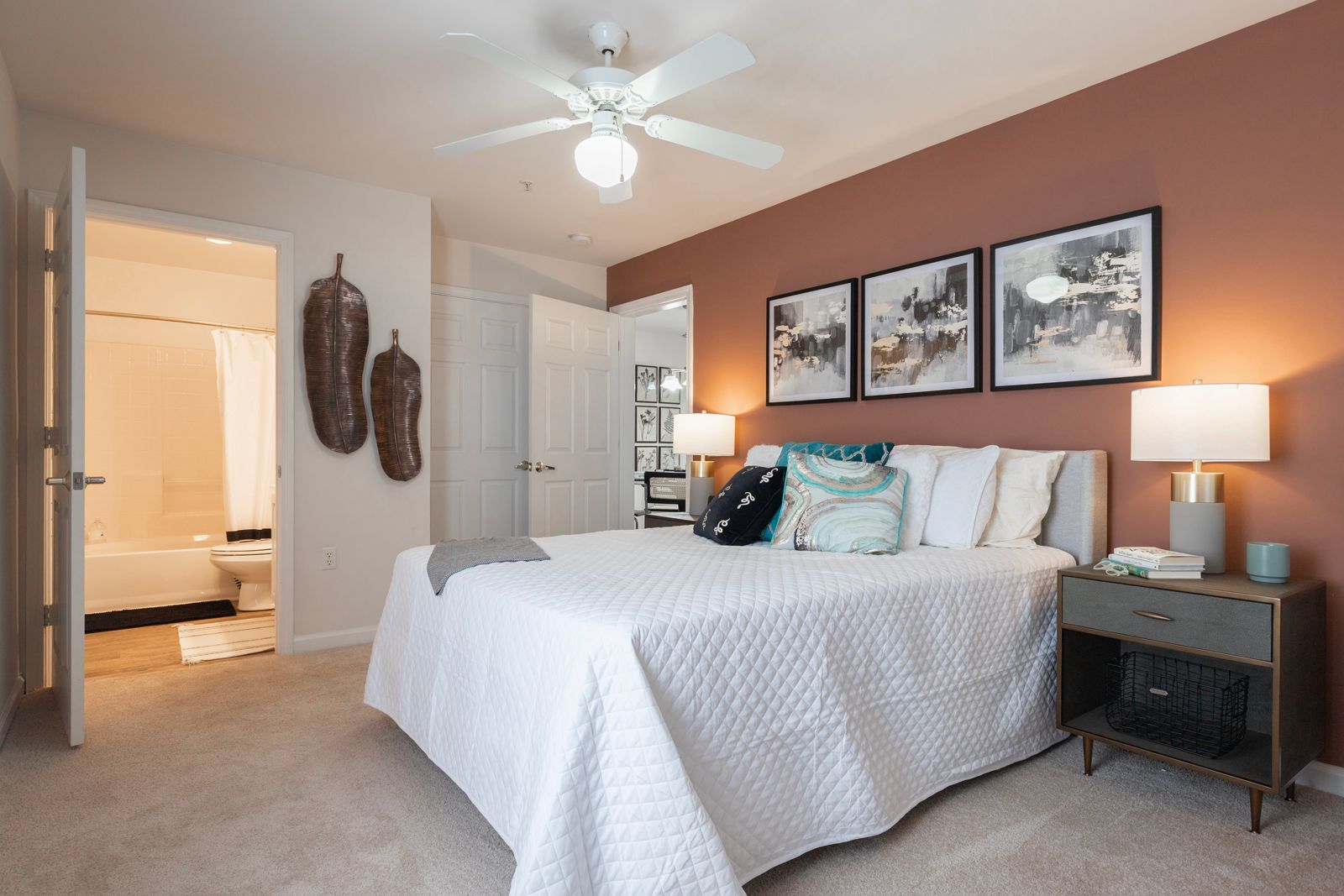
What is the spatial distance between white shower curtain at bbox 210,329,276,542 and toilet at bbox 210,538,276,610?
55 centimetres

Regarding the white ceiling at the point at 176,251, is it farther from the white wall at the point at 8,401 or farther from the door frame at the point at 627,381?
the door frame at the point at 627,381

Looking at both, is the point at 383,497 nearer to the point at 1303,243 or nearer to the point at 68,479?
the point at 68,479

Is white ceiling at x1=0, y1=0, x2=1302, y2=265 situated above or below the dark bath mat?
above

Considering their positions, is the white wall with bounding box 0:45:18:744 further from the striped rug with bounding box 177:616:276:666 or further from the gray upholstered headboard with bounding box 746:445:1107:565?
the gray upholstered headboard with bounding box 746:445:1107:565

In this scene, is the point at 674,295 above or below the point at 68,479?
above

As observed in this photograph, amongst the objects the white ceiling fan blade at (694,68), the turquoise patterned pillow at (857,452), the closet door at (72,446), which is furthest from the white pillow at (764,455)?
the closet door at (72,446)

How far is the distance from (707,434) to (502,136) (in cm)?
208

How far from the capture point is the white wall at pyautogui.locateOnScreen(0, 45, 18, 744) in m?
2.56

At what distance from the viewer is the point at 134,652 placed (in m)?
3.63

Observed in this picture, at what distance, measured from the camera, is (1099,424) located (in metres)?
2.63

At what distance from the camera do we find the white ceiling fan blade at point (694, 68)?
1847 millimetres

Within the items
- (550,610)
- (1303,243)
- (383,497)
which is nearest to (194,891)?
(550,610)

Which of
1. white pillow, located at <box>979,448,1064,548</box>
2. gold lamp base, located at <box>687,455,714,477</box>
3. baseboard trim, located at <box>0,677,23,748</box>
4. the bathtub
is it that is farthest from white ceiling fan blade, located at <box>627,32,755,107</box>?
the bathtub

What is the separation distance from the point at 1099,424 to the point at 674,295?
A: 9.05ft
